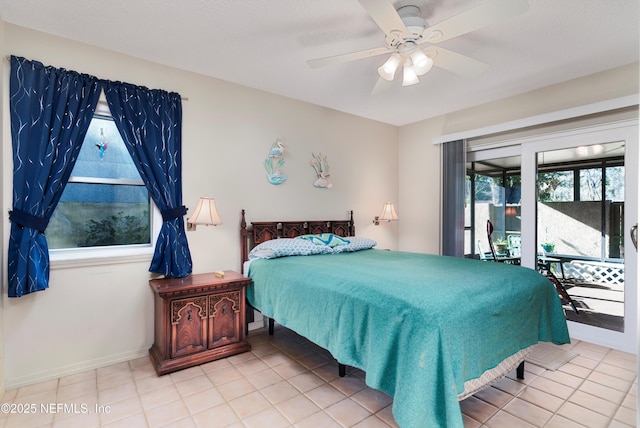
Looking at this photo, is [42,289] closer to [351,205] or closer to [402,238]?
[351,205]

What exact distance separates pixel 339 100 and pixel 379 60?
41.6 inches

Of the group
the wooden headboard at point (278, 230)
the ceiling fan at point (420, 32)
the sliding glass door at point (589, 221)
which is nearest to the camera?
the ceiling fan at point (420, 32)

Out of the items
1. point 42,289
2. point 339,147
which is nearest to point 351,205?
point 339,147

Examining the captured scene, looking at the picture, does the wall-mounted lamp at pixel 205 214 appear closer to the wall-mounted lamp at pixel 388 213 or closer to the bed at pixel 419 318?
the bed at pixel 419 318

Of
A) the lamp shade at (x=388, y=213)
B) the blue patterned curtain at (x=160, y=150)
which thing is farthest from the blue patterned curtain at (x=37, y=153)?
the lamp shade at (x=388, y=213)

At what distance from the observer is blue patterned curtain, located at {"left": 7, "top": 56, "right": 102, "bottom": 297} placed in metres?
2.30

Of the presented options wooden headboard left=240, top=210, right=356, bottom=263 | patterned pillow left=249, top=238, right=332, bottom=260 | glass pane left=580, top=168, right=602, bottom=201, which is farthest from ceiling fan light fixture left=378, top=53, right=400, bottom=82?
glass pane left=580, top=168, right=602, bottom=201

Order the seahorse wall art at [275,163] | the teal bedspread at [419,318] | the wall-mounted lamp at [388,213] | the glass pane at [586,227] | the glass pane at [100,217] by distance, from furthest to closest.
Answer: the wall-mounted lamp at [388,213] → the seahorse wall art at [275,163] → the glass pane at [586,227] → the glass pane at [100,217] → the teal bedspread at [419,318]

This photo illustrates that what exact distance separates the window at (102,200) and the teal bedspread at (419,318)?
138 centimetres

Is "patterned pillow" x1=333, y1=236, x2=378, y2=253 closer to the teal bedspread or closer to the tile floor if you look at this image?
the teal bedspread

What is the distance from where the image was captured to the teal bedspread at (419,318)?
60.6 inches

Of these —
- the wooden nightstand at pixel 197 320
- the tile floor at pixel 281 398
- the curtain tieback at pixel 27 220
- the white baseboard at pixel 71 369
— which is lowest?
the tile floor at pixel 281 398

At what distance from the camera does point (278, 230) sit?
3.68 m

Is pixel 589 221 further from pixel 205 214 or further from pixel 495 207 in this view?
pixel 205 214
